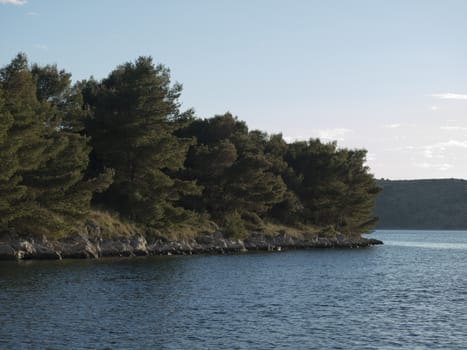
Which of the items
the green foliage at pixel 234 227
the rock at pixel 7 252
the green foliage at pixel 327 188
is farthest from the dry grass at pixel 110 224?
the green foliage at pixel 327 188

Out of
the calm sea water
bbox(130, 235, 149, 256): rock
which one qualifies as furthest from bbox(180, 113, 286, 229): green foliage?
the calm sea water

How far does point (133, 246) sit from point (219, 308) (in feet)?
115

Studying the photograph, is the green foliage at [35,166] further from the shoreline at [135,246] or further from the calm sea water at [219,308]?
the calm sea water at [219,308]

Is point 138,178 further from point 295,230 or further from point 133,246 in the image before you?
point 295,230

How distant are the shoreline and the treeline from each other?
164cm

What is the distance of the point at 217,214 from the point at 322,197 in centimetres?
2836

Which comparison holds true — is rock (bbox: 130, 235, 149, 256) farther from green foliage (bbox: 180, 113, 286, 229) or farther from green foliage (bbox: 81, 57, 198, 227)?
green foliage (bbox: 180, 113, 286, 229)

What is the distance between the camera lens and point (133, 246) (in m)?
66.0

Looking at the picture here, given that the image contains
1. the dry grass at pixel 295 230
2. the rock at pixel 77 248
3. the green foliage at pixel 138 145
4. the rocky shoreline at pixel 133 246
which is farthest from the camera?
the dry grass at pixel 295 230

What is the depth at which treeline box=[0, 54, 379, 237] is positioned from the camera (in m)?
54.7

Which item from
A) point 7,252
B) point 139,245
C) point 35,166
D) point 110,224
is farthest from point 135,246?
point 35,166

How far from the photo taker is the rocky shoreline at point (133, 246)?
5452cm

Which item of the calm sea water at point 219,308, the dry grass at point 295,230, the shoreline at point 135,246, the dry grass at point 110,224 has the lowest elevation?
the calm sea water at point 219,308

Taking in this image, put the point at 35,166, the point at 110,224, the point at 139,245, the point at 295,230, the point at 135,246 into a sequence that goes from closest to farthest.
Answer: the point at 35,166 → the point at 110,224 → the point at 135,246 → the point at 139,245 → the point at 295,230
